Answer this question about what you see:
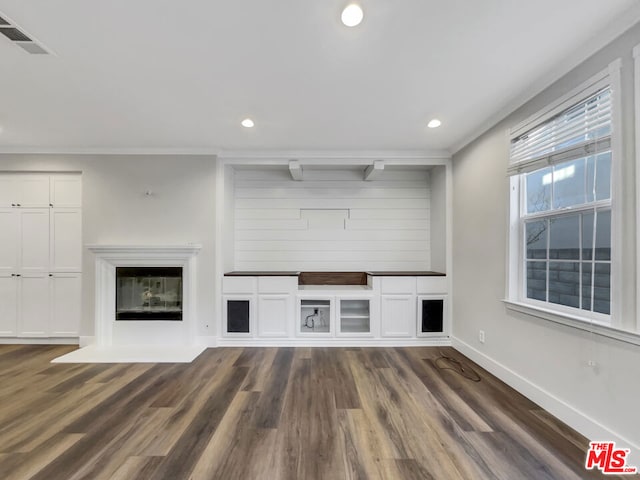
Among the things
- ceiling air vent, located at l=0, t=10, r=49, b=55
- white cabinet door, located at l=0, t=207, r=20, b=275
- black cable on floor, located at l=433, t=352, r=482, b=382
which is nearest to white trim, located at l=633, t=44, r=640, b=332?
black cable on floor, located at l=433, t=352, r=482, b=382

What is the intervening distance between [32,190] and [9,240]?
724mm

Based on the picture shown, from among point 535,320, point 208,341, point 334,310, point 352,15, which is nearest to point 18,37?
point 352,15

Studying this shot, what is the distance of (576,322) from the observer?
196 centimetres

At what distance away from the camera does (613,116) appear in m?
1.73

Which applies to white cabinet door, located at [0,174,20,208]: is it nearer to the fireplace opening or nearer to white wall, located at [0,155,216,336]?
white wall, located at [0,155,216,336]

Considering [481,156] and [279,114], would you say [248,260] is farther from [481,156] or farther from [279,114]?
[481,156]

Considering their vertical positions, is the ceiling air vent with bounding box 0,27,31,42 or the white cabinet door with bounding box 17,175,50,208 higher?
the ceiling air vent with bounding box 0,27,31,42

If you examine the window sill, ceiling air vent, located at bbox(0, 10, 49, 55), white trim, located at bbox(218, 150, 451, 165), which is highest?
ceiling air vent, located at bbox(0, 10, 49, 55)

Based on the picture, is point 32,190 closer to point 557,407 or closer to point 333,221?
point 333,221

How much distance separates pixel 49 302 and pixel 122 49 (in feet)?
12.0

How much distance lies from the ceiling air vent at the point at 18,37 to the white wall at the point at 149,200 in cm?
190

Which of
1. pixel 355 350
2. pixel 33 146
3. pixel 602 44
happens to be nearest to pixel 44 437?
pixel 355 350

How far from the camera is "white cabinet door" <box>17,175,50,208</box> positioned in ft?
12.5

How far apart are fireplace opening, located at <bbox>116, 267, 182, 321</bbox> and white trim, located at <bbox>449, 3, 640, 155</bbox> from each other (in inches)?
159
